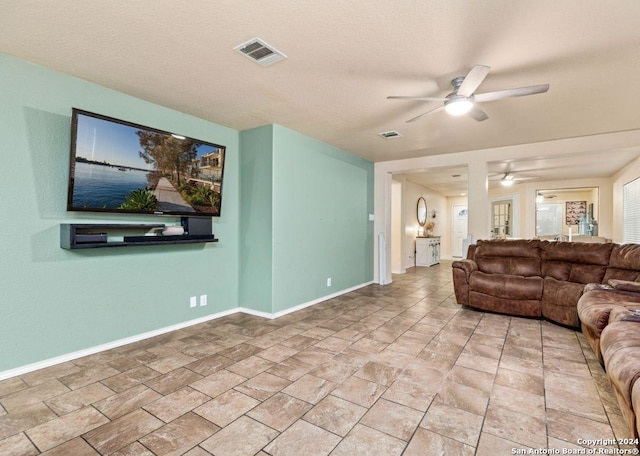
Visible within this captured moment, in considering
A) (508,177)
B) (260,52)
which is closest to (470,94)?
(260,52)

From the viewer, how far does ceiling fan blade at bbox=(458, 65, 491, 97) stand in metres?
2.16

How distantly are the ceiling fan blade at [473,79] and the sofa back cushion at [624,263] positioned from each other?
2796 millimetres

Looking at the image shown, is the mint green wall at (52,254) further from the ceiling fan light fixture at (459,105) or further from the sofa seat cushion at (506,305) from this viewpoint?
the sofa seat cushion at (506,305)

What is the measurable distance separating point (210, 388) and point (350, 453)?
1.14 meters

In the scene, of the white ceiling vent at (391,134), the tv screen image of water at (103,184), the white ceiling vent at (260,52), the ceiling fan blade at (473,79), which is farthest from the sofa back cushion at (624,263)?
the tv screen image of water at (103,184)

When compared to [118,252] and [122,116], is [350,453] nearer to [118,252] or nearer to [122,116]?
[118,252]

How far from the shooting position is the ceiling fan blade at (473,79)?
2.16 meters

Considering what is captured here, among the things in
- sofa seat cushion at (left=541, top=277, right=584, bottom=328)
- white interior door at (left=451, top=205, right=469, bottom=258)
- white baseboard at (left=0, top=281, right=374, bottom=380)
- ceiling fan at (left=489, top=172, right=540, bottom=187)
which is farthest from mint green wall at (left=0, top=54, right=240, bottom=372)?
white interior door at (left=451, top=205, right=469, bottom=258)

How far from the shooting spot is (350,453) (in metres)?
1.61

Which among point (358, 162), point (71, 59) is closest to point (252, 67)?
point (71, 59)

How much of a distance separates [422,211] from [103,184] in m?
8.24

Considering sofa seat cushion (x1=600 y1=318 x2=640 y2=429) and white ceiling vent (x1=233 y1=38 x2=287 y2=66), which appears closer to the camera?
sofa seat cushion (x1=600 y1=318 x2=640 y2=429)

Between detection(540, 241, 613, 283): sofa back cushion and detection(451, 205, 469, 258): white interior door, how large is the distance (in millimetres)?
6832

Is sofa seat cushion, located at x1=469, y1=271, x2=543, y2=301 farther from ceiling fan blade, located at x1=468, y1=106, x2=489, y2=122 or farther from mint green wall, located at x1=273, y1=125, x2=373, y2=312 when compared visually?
ceiling fan blade, located at x1=468, y1=106, x2=489, y2=122
